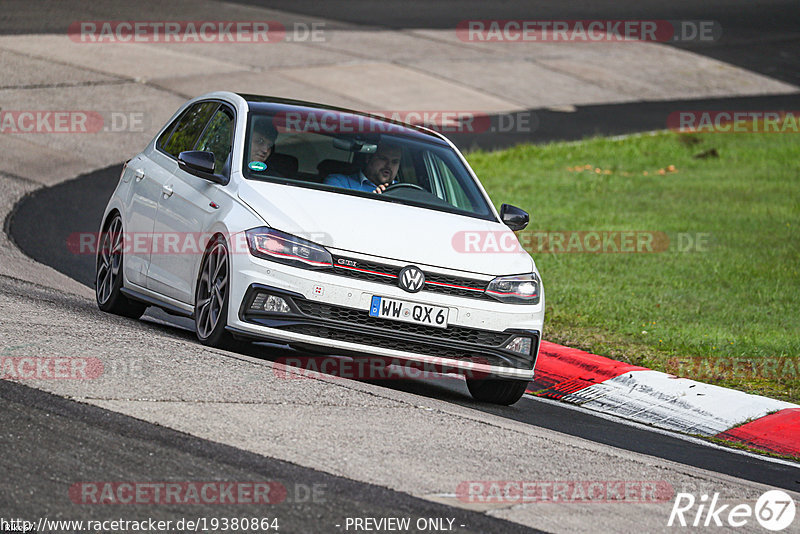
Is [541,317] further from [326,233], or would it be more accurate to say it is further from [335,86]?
[335,86]

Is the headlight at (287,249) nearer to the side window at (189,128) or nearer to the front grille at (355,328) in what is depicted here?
the front grille at (355,328)

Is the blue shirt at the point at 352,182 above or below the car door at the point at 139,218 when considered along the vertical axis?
above

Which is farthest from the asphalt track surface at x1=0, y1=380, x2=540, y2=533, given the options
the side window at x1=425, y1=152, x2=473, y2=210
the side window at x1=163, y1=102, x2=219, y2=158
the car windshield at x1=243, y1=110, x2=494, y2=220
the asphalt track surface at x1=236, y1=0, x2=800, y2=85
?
the asphalt track surface at x1=236, y1=0, x2=800, y2=85

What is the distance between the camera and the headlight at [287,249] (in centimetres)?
778

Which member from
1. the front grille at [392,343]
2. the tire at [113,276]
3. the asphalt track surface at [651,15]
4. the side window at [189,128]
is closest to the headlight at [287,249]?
the front grille at [392,343]

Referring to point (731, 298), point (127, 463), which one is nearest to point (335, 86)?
point (731, 298)

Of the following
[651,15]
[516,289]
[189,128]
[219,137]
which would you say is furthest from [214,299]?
[651,15]

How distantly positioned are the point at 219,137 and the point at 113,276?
1493 mm

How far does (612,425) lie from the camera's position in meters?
8.75

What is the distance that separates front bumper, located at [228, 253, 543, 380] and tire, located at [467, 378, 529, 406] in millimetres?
709

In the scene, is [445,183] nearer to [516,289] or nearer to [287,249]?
[516,289]

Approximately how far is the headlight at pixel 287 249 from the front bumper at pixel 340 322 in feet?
0.19

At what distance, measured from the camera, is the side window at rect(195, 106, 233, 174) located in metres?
9.02

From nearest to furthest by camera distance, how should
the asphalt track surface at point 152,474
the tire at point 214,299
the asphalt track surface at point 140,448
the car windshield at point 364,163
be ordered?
the asphalt track surface at point 152,474 < the asphalt track surface at point 140,448 < the tire at point 214,299 < the car windshield at point 364,163
